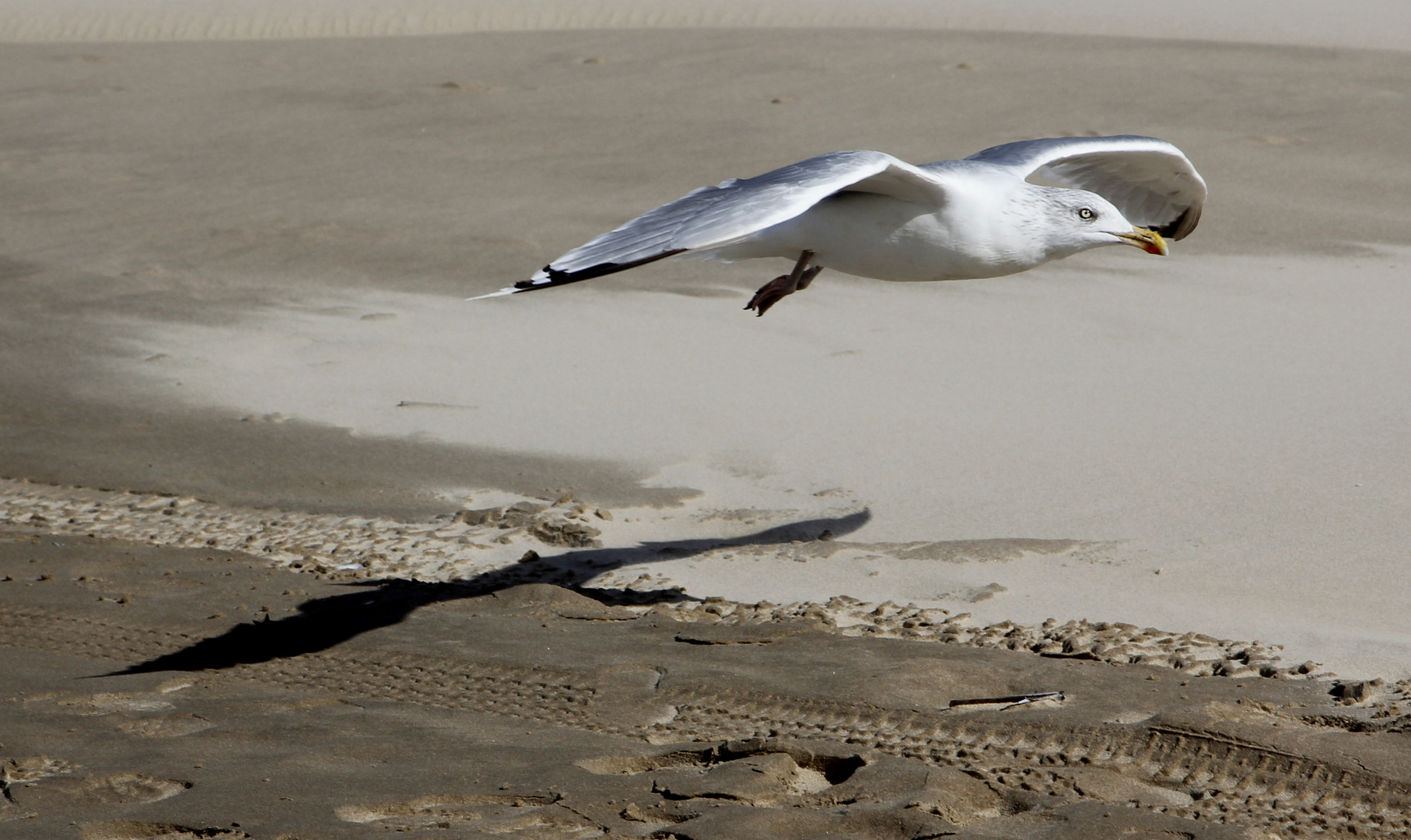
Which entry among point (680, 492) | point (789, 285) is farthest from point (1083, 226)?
point (680, 492)

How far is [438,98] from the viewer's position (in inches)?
572

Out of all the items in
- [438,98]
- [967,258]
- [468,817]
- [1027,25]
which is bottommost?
[468,817]

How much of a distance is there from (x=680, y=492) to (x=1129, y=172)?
265 cm

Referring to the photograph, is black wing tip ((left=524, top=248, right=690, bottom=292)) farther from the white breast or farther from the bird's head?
the bird's head

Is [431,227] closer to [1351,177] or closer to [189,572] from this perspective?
[189,572]

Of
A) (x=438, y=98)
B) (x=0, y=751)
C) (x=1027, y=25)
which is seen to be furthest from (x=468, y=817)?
(x=1027, y=25)

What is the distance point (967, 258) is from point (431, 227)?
613 centimetres

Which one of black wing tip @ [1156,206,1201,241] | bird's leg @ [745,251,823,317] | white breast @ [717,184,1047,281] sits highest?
black wing tip @ [1156,206,1201,241]

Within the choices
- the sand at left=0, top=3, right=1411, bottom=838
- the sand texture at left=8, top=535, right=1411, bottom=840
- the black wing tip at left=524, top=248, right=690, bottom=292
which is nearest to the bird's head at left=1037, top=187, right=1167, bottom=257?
→ the sand at left=0, top=3, right=1411, bottom=838

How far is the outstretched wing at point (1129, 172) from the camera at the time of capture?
241 inches

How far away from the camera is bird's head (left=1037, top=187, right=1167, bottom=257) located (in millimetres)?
5203

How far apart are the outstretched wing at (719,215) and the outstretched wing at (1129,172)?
5.09 feet

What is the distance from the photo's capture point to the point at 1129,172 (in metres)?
6.72

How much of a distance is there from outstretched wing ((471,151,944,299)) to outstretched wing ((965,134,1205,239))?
1553mm
